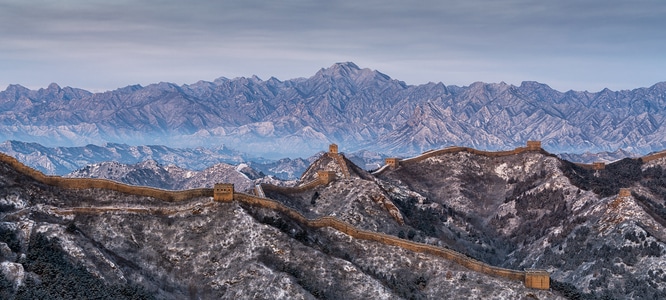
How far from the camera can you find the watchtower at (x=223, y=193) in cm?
13775

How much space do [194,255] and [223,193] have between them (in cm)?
1601

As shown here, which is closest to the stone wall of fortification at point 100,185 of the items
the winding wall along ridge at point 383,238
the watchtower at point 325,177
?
the winding wall along ridge at point 383,238

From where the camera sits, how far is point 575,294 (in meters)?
131

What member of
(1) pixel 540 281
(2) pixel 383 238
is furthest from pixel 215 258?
(1) pixel 540 281

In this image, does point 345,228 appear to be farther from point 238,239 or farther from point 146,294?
point 146,294

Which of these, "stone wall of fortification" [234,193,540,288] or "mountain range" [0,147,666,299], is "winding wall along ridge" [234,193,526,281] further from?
"mountain range" [0,147,666,299]

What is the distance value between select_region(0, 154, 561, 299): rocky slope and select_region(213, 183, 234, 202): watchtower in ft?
6.84

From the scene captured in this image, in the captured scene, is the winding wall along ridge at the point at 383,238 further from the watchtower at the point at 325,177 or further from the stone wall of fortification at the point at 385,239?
the watchtower at the point at 325,177

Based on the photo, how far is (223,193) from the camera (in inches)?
5428

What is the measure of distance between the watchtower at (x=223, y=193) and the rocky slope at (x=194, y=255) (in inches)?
82.1

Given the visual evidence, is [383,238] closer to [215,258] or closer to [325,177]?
[215,258]

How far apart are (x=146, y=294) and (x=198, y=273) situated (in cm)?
1299

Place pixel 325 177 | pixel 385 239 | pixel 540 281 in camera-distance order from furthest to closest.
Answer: pixel 325 177, pixel 385 239, pixel 540 281

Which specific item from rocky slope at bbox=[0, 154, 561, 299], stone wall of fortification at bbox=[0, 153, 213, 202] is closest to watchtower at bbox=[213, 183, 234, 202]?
rocky slope at bbox=[0, 154, 561, 299]
